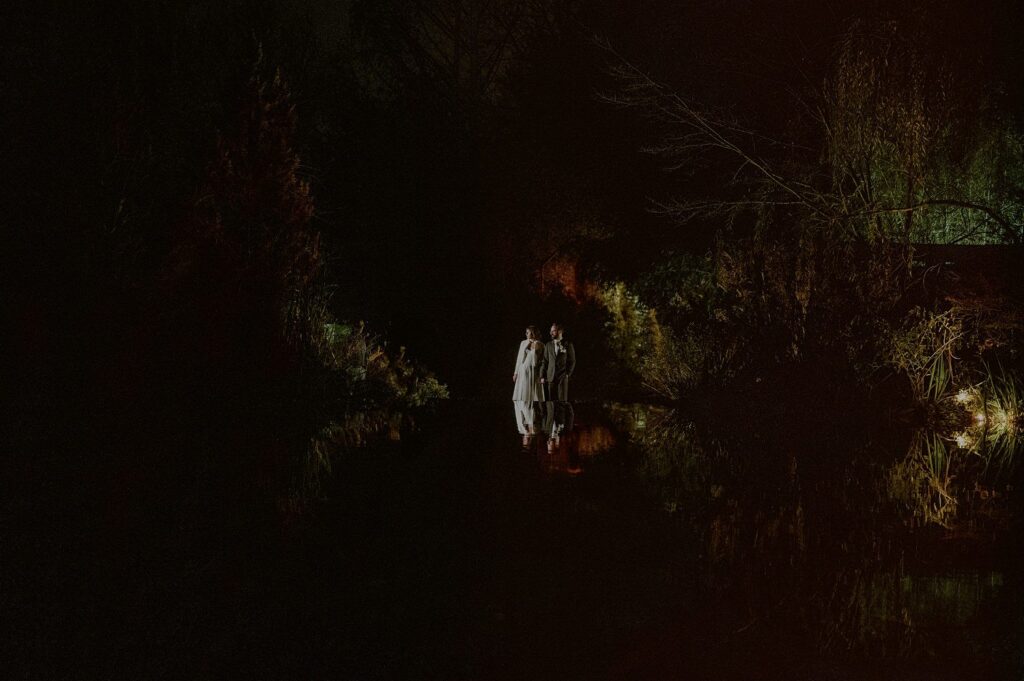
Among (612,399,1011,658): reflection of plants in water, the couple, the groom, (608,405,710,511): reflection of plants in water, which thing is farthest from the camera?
the groom

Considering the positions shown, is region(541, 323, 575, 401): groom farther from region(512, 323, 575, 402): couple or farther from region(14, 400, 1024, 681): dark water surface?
region(14, 400, 1024, 681): dark water surface

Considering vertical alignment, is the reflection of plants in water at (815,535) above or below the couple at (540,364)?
below

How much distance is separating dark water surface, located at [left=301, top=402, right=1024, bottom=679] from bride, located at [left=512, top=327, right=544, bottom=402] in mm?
10926

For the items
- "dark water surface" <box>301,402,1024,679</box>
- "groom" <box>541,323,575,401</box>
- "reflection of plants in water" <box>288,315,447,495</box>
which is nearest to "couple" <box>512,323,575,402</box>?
"groom" <box>541,323,575,401</box>

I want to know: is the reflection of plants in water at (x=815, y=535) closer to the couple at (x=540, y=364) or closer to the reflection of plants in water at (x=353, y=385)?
the reflection of plants in water at (x=353, y=385)

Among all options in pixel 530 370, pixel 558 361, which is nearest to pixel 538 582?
pixel 530 370

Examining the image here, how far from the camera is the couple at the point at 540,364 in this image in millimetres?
24812

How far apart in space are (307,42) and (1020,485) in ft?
88.7

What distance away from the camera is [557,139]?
32219 mm

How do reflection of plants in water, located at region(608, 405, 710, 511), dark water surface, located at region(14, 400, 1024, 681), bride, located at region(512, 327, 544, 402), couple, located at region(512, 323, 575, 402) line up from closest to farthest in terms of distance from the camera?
1. dark water surface, located at region(14, 400, 1024, 681)
2. reflection of plants in water, located at region(608, 405, 710, 511)
3. bride, located at region(512, 327, 544, 402)
4. couple, located at region(512, 323, 575, 402)

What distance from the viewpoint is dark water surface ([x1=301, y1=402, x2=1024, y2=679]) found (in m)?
5.77

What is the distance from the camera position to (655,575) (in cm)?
770

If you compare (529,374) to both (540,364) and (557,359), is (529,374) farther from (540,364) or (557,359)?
(557,359)

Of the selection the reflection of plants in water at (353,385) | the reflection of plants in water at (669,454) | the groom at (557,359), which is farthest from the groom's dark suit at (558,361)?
the reflection of plants in water at (353,385)
